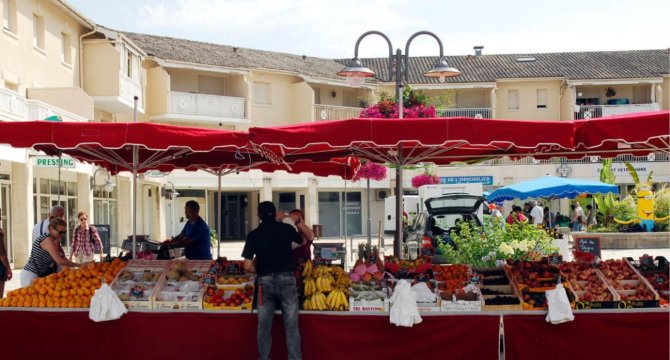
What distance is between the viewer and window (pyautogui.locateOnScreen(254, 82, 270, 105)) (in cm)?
4512

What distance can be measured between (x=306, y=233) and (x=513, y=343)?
3326 millimetres

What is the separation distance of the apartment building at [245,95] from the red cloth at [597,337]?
20.0 m

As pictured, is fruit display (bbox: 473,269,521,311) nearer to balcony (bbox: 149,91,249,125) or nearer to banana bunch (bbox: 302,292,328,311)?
banana bunch (bbox: 302,292,328,311)

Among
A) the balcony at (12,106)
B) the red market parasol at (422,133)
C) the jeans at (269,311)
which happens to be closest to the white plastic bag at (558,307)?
the red market parasol at (422,133)

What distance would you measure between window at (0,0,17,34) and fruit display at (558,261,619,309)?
67.3 feet

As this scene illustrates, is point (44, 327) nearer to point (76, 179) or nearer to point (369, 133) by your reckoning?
point (369, 133)

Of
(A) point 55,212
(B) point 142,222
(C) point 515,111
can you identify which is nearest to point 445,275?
(A) point 55,212

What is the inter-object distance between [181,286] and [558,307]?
413 cm

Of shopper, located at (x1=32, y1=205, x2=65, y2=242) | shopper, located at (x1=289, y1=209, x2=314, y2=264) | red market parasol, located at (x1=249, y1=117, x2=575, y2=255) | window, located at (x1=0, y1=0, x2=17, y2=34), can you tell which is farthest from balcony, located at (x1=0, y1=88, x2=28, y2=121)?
red market parasol, located at (x1=249, y1=117, x2=575, y2=255)

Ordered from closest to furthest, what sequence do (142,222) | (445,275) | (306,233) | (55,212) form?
(445,275) → (306,233) → (55,212) → (142,222)

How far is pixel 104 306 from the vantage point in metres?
8.30

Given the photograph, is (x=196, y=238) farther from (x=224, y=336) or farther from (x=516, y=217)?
(x=516, y=217)

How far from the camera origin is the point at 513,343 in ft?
26.9

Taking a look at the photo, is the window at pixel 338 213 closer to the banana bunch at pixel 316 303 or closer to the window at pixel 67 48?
the window at pixel 67 48
